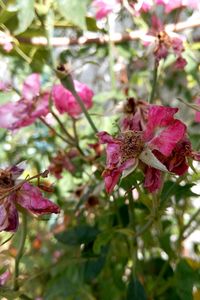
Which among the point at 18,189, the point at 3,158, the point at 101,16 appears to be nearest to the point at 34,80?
the point at 101,16

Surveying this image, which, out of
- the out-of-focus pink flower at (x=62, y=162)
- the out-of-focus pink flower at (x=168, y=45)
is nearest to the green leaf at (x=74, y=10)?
the out-of-focus pink flower at (x=168, y=45)

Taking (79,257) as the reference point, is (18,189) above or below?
above

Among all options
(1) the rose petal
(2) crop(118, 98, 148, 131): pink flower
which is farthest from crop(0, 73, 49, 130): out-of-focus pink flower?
(2) crop(118, 98, 148, 131): pink flower

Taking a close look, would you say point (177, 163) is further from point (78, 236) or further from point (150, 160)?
point (78, 236)

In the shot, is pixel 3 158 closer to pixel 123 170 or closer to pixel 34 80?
pixel 34 80

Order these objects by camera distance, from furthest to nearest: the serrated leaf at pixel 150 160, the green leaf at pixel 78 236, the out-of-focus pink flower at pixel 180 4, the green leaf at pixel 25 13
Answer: the out-of-focus pink flower at pixel 180 4, the green leaf at pixel 78 236, the green leaf at pixel 25 13, the serrated leaf at pixel 150 160

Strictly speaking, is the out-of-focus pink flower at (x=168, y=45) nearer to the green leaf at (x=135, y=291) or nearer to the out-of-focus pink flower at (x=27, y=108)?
the out-of-focus pink flower at (x=27, y=108)
